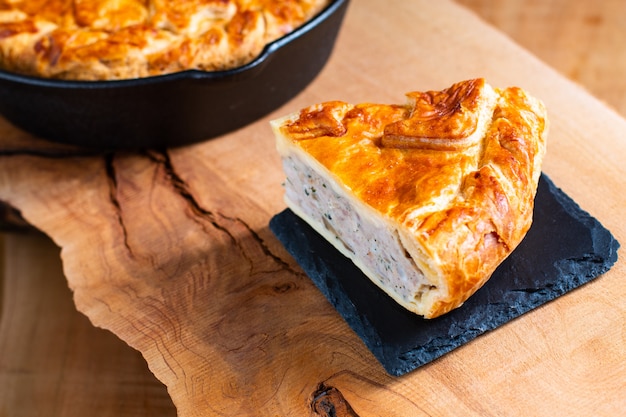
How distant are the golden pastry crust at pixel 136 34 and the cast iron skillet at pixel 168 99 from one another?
0.09m

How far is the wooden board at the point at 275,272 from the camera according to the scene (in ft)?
7.46

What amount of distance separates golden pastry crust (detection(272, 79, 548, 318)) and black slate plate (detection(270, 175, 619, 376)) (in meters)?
0.06

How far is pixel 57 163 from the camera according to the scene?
3.20 metres

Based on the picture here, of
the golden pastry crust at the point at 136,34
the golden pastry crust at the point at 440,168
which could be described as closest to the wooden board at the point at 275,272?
the golden pastry crust at the point at 440,168

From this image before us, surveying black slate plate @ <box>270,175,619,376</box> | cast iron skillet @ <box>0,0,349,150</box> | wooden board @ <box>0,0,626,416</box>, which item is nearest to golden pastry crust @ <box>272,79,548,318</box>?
black slate plate @ <box>270,175,619,376</box>

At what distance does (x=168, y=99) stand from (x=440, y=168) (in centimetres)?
111

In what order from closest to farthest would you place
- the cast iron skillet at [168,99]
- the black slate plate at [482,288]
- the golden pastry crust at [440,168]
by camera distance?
1. the golden pastry crust at [440,168]
2. the black slate plate at [482,288]
3. the cast iron skillet at [168,99]

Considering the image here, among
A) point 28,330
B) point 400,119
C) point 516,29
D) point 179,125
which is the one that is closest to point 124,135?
point 179,125

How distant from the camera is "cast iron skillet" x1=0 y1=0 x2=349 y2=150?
281cm

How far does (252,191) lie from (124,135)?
0.54 meters

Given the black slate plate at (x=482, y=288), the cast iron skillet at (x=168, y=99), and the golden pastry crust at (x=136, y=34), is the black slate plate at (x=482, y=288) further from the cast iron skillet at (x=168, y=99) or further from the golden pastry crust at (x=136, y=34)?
the golden pastry crust at (x=136, y=34)

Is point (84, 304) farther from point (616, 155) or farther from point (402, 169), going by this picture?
point (616, 155)

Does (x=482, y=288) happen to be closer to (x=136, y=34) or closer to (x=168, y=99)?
(x=168, y=99)

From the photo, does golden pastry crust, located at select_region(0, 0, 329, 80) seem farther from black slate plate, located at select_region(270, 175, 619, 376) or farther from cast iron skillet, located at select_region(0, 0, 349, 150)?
black slate plate, located at select_region(270, 175, 619, 376)
